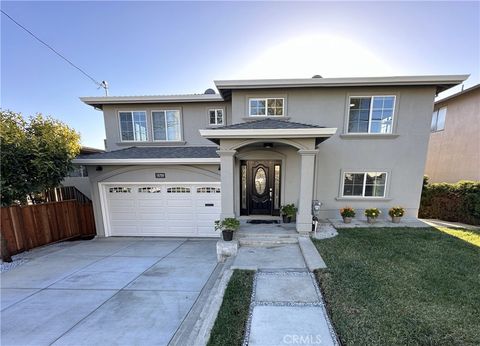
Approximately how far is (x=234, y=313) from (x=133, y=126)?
881cm

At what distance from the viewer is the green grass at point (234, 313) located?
8.68 ft

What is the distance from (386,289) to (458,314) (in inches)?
34.7

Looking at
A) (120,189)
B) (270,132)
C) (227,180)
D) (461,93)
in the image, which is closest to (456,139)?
(461,93)

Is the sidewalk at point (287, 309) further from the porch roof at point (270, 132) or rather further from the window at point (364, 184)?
the window at point (364, 184)

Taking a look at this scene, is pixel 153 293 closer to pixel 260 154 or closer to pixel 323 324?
pixel 323 324

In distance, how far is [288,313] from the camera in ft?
10.1

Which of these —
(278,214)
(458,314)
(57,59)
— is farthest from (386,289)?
(57,59)

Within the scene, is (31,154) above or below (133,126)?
below

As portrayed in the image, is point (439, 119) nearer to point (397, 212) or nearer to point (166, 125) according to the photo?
point (397, 212)

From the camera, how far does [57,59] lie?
28.7ft

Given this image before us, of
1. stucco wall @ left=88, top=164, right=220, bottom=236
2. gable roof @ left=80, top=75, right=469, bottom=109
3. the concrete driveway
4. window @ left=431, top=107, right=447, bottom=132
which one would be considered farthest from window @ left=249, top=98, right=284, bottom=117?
window @ left=431, top=107, right=447, bottom=132

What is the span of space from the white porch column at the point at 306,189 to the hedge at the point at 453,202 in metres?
7.72

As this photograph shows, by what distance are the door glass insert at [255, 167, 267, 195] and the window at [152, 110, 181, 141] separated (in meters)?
4.13

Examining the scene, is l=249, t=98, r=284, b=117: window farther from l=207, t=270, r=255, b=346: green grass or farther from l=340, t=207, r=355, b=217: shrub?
l=207, t=270, r=255, b=346: green grass
